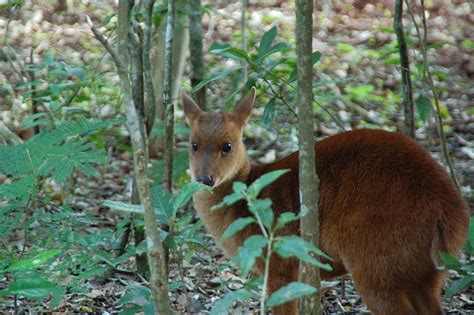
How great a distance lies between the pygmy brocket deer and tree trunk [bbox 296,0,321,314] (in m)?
0.74

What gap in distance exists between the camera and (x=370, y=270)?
4066mm

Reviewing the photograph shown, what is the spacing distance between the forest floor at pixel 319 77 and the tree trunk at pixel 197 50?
123cm

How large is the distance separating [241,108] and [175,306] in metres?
1.35

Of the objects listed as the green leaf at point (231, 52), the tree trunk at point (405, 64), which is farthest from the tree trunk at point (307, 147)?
the tree trunk at point (405, 64)

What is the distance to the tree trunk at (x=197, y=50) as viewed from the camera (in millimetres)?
6094

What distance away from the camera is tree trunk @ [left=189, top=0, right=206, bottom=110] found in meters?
6.09

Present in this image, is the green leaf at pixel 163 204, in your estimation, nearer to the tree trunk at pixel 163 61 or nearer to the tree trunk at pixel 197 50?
the tree trunk at pixel 197 50

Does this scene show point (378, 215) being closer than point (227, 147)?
Yes

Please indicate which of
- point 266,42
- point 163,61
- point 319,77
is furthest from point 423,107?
point 319,77

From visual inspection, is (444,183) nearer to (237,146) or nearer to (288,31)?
(237,146)

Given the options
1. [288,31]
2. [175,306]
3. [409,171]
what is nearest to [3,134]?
[175,306]

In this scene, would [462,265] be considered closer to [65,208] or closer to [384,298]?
[384,298]

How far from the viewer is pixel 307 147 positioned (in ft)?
10.7

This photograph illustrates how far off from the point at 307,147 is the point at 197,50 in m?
3.05
